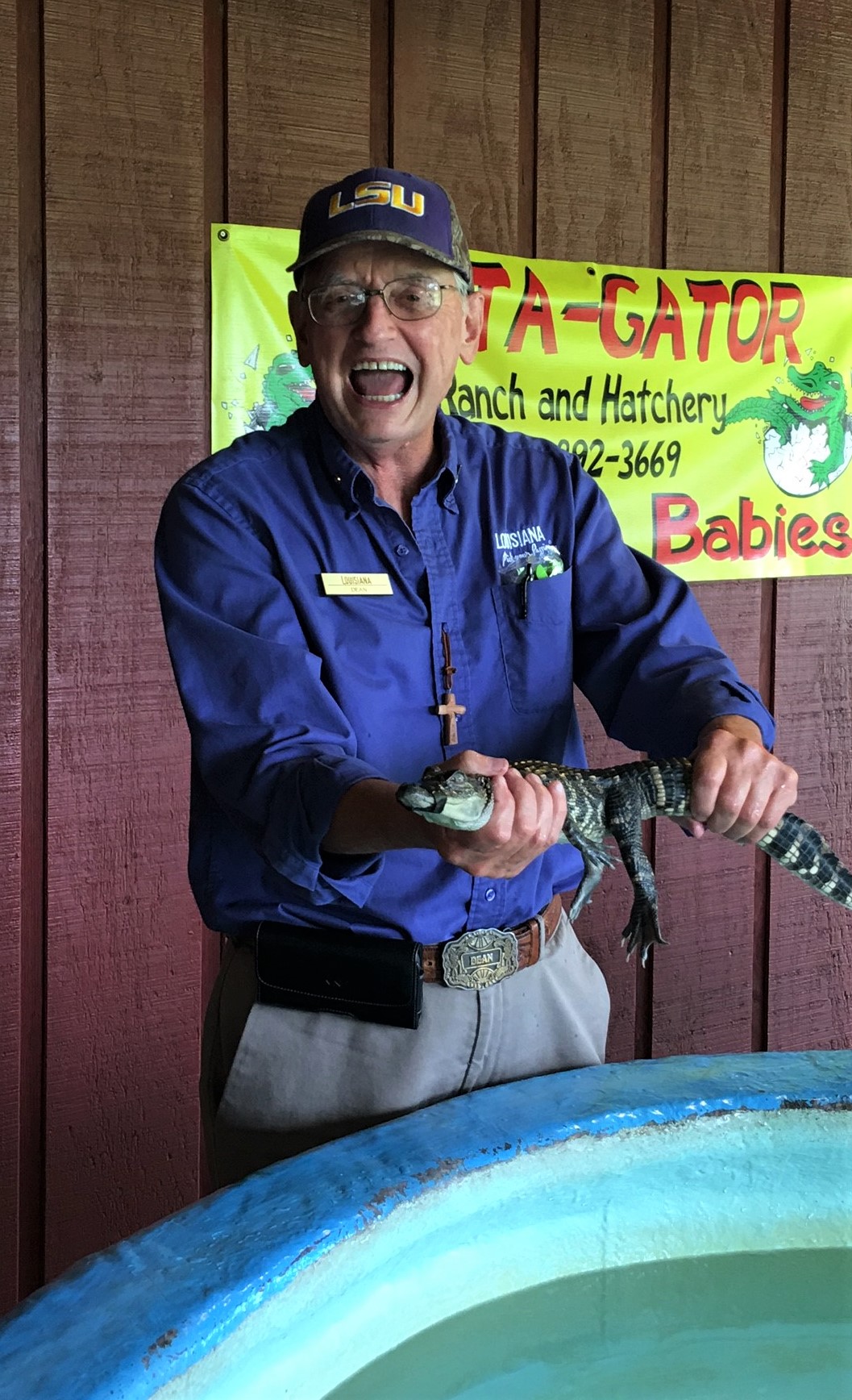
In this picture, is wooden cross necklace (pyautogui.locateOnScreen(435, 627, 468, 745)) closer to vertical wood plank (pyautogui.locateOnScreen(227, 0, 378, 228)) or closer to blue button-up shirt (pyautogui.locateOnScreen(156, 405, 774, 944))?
blue button-up shirt (pyautogui.locateOnScreen(156, 405, 774, 944))

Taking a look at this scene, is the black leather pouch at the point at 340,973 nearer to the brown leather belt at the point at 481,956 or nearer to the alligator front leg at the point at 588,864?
the brown leather belt at the point at 481,956

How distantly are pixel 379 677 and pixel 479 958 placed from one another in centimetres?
40

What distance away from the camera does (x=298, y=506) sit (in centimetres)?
182

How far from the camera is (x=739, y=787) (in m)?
1.54

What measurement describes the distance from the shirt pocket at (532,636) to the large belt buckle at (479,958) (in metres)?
0.33

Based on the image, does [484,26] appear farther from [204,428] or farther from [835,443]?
[835,443]

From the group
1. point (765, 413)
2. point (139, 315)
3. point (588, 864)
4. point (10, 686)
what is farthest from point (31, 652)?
point (765, 413)

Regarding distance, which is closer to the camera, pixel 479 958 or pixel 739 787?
pixel 739 787

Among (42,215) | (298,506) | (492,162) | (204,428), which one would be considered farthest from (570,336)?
(298,506)

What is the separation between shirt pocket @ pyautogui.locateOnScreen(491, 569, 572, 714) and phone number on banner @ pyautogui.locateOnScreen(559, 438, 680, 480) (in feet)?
4.21

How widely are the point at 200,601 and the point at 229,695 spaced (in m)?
0.15

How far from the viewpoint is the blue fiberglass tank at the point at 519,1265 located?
1.09 metres

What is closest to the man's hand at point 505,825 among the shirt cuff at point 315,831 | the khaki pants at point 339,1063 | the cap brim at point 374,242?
the shirt cuff at point 315,831

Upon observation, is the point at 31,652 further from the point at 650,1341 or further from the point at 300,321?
the point at 650,1341
